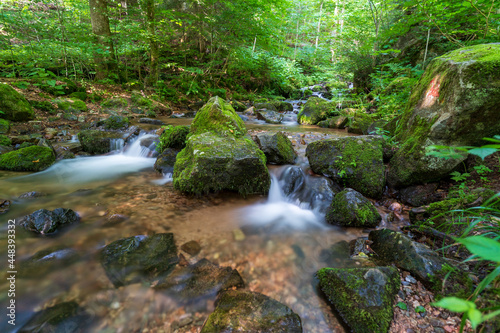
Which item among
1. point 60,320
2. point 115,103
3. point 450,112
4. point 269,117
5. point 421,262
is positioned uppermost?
point 450,112

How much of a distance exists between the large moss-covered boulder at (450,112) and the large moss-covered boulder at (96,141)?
6.80 m

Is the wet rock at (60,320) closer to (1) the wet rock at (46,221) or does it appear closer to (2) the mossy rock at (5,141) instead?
(1) the wet rock at (46,221)

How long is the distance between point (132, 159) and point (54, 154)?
1.62 meters

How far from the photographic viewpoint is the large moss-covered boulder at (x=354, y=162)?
3668mm

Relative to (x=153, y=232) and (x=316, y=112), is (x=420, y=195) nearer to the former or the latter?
(x=153, y=232)

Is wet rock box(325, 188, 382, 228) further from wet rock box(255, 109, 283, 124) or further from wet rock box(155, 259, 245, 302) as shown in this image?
wet rock box(255, 109, 283, 124)

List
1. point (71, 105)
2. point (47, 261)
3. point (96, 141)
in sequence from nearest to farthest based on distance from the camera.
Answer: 1. point (47, 261)
2. point (96, 141)
3. point (71, 105)

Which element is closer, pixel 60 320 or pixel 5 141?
pixel 60 320

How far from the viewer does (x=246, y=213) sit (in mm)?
3527

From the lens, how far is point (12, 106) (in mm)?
6121

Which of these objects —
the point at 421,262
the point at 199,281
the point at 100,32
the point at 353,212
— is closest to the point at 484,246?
the point at 421,262

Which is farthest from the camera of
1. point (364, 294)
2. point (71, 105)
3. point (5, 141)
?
point (71, 105)

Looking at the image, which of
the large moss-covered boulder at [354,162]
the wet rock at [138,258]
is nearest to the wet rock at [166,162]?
the wet rock at [138,258]

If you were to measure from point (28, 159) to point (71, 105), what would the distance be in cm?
424
